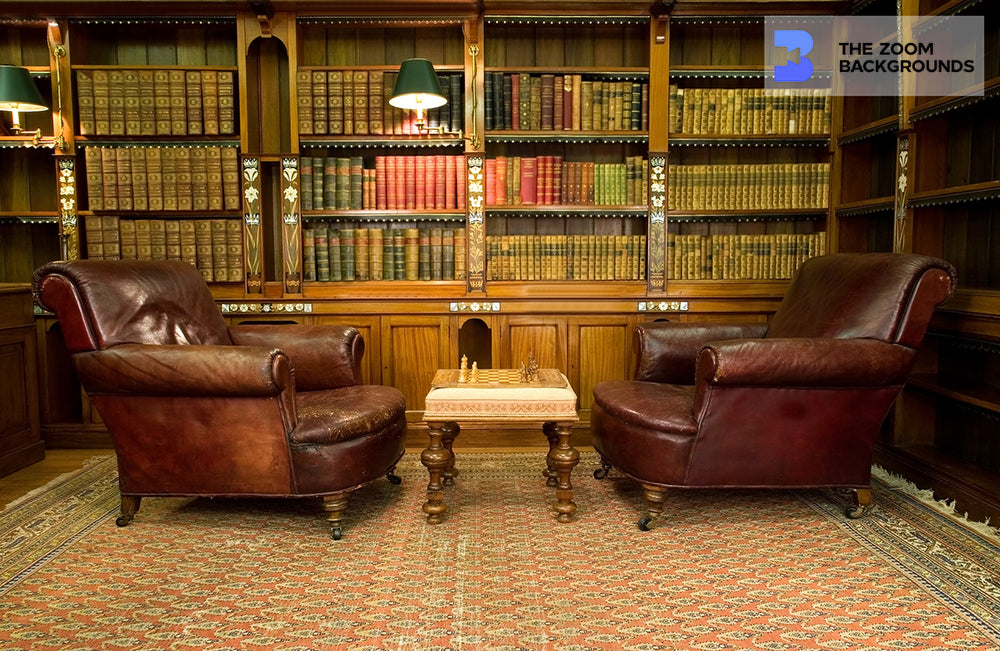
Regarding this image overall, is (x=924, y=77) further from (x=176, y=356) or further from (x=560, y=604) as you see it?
(x=176, y=356)

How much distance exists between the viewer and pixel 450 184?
4152 mm

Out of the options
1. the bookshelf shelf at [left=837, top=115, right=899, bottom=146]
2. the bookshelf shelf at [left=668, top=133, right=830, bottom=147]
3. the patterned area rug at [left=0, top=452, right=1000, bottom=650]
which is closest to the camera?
the patterned area rug at [left=0, top=452, right=1000, bottom=650]

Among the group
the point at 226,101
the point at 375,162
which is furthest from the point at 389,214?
the point at 226,101

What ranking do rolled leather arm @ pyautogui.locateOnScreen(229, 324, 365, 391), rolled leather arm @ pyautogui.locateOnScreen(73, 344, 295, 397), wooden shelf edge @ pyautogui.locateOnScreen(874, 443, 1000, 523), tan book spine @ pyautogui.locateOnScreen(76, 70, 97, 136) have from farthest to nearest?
tan book spine @ pyautogui.locateOnScreen(76, 70, 97, 136)
rolled leather arm @ pyautogui.locateOnScreen(229, 324, 365, 391)
wooden shelf edge @ pyautogui.locateOnScreen(874, 443, 1000, 523)
rolled leather arm @ pyautogui.locateOnScreen(73, 344, 295, 397)

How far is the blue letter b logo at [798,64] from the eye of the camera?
416cm

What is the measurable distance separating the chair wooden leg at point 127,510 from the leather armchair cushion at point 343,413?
725mm

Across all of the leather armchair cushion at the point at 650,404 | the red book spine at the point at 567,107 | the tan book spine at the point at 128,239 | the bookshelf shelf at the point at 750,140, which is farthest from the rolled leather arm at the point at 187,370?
the bookshelf shelf at the point at 750,140

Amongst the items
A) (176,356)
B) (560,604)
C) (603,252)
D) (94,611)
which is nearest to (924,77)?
(603,252)

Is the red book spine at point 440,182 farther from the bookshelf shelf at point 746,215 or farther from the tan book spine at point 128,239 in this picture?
the tan book spine at point 128,239

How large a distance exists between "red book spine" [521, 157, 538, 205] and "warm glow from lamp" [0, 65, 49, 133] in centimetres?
250

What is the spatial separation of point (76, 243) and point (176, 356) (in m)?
2.02

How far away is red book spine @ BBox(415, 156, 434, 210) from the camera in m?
4.14

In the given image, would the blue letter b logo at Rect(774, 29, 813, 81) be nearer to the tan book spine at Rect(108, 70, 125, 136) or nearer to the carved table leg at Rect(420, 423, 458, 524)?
the carved table leg at Rect(420, 423, 458, 524)

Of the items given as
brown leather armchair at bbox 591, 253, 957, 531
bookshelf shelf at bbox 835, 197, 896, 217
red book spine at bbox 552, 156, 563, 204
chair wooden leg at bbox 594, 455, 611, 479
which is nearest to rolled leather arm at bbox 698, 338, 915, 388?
brown leather armchair at bbox 591, 253, 957, 531
